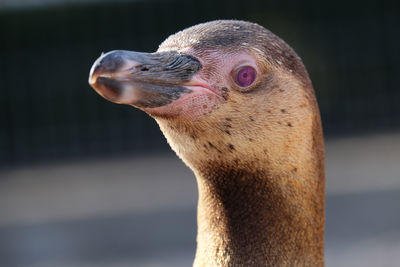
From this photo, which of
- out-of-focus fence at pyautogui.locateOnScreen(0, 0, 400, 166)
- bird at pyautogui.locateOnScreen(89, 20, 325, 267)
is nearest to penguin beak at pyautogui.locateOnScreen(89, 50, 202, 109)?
bird at pyautogui.locateOnScreen(89, 20, 325, 267)

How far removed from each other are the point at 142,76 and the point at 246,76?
394 millimetres

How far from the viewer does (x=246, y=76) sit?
2.44 m

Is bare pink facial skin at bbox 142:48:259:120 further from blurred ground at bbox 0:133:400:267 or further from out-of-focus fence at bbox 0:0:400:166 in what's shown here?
out-of-focus fence at bbox 0:0:400:166

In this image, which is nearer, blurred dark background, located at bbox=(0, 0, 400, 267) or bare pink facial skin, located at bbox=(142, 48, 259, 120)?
bare pink facial skin, located at bbox=(142, 48, 259, 120)

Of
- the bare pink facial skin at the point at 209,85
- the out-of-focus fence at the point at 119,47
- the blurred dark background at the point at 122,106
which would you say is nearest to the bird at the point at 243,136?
the bare pink facial skin at the point at 209,85

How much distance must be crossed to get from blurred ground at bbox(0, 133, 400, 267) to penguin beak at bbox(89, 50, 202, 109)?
4.36 meters

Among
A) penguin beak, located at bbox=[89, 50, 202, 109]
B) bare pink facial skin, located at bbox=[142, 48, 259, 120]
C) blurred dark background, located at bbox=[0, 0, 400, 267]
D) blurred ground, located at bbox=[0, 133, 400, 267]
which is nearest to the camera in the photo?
penguin beak, located at bbox=[89, 50, 202, 109]

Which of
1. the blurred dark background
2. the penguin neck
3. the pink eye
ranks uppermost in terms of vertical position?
the blurred dark background

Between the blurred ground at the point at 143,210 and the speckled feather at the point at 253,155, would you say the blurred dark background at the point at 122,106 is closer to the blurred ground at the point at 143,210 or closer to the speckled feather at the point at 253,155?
the blurred ground at the point at 143,210

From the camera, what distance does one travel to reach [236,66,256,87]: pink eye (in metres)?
2.43

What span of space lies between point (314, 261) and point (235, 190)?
0.40 m

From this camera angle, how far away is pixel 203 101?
2.38 metres

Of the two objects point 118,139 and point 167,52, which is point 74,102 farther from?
point 167,52

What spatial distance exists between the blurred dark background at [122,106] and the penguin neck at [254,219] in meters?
5.73
